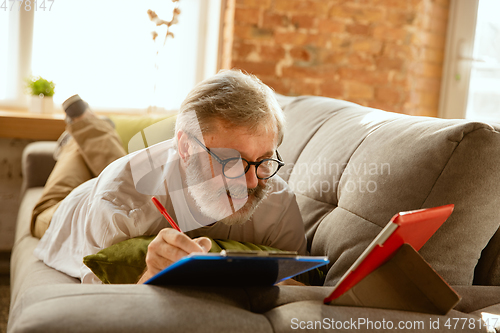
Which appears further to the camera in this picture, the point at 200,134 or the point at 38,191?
the point at 38,191

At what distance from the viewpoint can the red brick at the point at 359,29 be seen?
272cm

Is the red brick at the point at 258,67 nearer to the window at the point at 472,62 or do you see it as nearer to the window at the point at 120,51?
the window at the point at 120,51

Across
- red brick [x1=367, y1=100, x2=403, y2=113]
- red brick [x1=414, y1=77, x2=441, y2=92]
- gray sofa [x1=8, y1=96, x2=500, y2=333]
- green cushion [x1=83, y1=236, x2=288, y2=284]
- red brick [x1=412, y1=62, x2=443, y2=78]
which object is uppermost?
red brick [x1=412, y1=62, x2=443, y2=78]

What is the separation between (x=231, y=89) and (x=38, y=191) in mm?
1360

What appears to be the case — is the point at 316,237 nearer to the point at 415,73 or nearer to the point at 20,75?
the point at 415,73

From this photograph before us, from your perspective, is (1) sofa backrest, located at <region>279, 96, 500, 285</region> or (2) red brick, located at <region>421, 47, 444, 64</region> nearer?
(1) sofa backrest, located at <region>279, 96, 500, 285</region>

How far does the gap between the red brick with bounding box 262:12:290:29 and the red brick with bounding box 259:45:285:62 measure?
119 millimetres

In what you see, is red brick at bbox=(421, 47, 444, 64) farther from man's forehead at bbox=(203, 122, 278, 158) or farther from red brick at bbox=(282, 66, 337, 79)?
man's forehead at bbox=(203, 122, 278, 158)

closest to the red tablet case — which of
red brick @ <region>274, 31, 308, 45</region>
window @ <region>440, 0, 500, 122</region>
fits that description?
red brick @ <region>274, 31, 308, 45</region>

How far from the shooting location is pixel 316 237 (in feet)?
3.76

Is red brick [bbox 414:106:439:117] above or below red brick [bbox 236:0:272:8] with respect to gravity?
below

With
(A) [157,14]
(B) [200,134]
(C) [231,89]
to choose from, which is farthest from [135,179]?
(A) [157,14]

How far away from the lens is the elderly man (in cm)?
103

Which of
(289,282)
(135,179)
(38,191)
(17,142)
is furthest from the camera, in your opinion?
(17,142)
